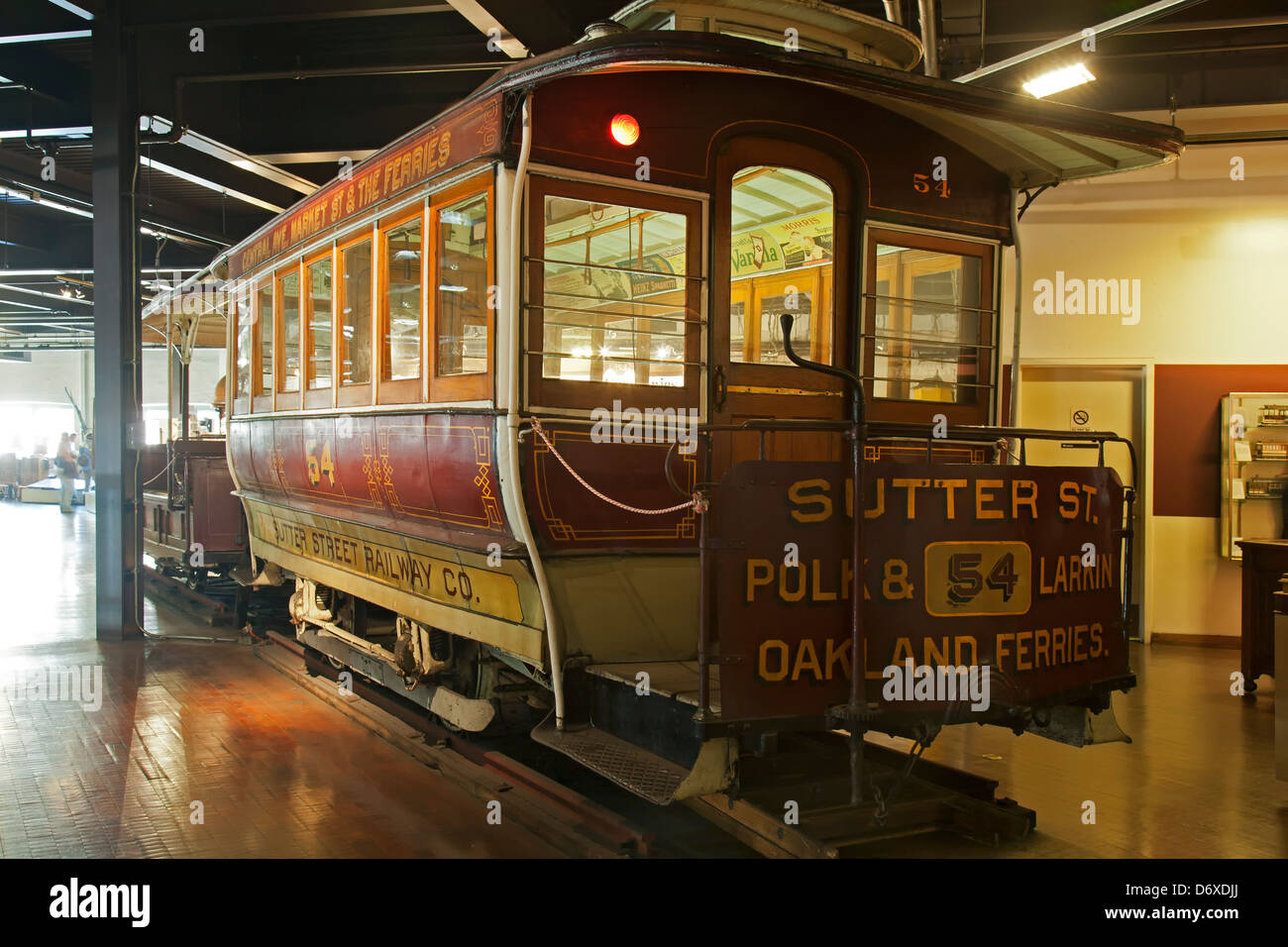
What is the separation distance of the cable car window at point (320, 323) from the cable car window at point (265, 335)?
3.67 feet

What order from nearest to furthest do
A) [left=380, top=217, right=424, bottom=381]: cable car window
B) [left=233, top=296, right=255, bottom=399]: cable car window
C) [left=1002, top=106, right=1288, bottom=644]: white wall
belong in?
[left=380, top=217, right=424, bottom=381]: cable car window → [left=233, top=296, right=255, bottom=399]: cable car window → [left=1002, top=106, right=1288, bottom=644]: white wall

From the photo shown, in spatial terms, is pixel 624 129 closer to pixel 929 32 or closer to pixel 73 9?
pixel 929 32

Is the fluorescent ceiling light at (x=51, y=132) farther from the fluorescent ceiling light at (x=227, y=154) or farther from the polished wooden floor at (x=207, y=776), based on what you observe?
the polished wooden floor at (x=207, y=776)

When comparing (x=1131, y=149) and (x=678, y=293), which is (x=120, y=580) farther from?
(x=1131, y=149)

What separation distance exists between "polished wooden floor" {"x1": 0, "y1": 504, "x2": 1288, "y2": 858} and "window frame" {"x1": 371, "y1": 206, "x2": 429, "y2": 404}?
198 centimetres

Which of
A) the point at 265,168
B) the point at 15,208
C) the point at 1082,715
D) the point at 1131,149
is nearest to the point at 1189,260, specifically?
the point at 1131,149

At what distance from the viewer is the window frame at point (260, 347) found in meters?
7.72


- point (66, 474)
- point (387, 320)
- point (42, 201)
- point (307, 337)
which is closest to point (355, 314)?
point (387, 320)

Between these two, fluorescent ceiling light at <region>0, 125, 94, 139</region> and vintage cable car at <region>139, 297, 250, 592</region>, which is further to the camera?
vintage cable car at <region>139, 297, 250, 592</region>

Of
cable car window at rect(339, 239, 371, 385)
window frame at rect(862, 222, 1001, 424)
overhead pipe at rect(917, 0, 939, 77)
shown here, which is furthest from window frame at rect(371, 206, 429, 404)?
overhead pipe at rect(917, 0, 939, 77)

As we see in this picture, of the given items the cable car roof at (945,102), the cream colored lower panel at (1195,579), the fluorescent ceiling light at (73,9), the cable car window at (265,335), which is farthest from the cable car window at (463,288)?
the cream colored lower panel at (1195,579)

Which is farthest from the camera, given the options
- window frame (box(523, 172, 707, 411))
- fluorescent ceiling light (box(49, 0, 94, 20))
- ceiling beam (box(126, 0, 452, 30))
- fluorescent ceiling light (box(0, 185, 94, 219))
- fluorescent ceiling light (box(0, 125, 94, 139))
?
fluorescent ceiling light (box(0, 185, 94, 219))

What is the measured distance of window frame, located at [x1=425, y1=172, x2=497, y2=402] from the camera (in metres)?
4.38

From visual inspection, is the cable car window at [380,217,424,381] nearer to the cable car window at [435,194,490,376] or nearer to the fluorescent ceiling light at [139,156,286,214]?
the cable car window at [435,194,490,376]
